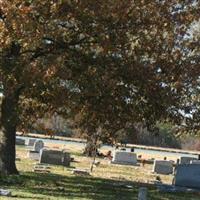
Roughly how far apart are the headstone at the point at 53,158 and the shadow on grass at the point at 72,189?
9.29m

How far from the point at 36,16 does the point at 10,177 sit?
20.6 ft

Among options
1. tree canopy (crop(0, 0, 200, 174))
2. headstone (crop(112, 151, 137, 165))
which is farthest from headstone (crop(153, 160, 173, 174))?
tree canopy (crop(0, 0, 200, 174))

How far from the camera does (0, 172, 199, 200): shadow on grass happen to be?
692 inches

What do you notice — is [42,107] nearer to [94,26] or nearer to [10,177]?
[10,177]

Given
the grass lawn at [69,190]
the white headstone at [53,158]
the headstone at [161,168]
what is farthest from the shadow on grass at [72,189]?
the headstone at [161,168]

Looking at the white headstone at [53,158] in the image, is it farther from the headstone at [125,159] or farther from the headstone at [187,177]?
the headstone at [187,177]

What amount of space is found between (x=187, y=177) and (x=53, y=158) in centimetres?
1097

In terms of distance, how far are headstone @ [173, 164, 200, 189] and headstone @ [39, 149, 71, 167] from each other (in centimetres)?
1026

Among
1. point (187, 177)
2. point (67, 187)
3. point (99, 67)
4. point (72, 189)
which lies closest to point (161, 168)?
point (187, 177)

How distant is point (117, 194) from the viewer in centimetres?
1906

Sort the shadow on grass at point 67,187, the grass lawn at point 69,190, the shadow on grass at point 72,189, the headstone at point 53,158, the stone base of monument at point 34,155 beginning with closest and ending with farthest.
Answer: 1. the grass lawn at point 69,190
2. the shadow on grass at point 72,189
3. the shadow on grass at point 67,187
4. the headstone at point 53,158
5. the stone base of monument at point 34,155

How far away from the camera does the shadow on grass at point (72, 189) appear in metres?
17.6

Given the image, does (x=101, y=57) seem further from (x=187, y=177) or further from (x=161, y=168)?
(x=161, y=168)

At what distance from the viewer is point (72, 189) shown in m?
19.7
